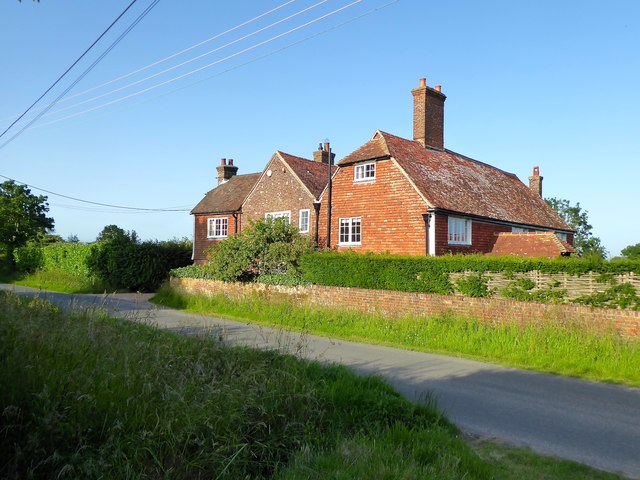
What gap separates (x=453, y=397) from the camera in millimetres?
8141

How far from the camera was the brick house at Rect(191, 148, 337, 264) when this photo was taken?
96.6ft

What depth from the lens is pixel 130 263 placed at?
97.7 ft

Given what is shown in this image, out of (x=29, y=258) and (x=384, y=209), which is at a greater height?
(x=384, y=209)

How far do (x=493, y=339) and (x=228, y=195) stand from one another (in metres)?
27.9

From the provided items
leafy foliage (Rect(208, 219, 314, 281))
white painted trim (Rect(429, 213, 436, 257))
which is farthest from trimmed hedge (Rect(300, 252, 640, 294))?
white painted trim (Rect(429, 213, 436, 257))

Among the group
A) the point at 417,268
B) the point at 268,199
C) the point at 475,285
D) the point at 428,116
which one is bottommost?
the point at 475,285

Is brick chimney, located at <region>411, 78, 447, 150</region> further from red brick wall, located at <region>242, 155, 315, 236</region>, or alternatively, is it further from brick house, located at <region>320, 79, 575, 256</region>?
red brick wall, located at <region>242, 155, 315, 236</region>

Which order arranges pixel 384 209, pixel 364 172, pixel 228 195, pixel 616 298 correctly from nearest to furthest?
pixel 616 298, pixel 384 209, pixel 364 172, pixel 228 195

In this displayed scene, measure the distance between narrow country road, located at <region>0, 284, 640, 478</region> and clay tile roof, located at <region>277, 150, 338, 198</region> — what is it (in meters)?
18.8

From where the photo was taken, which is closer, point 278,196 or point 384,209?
point 384,209

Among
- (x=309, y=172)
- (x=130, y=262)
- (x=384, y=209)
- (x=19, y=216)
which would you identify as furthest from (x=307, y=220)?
(x=19, y=216)

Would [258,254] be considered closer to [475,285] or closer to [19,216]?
[475,285]

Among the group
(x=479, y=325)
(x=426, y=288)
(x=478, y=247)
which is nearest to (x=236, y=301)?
(x=426, y=288)

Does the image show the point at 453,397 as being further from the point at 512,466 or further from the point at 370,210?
the point at 370,210
